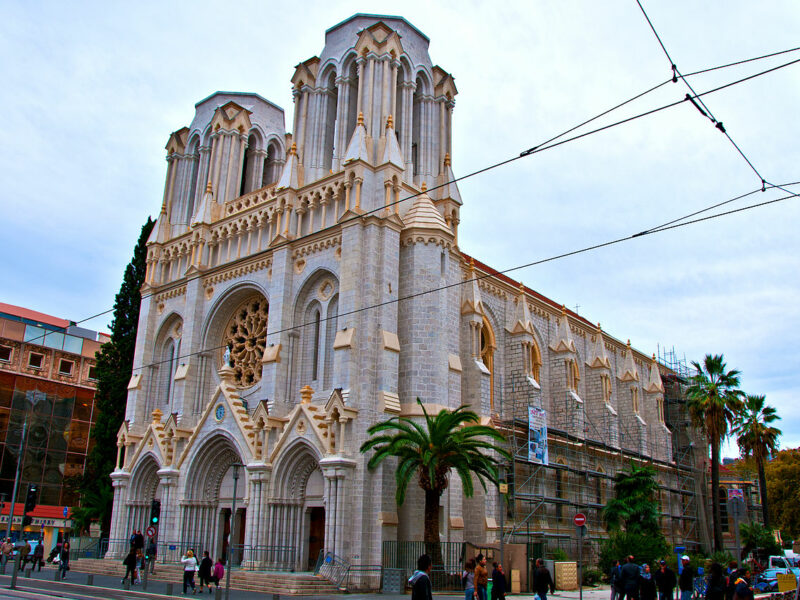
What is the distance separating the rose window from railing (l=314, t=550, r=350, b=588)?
10742 mm

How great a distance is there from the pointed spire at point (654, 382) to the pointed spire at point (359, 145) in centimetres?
2926

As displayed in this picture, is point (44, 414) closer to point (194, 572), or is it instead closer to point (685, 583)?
point (194, 572)

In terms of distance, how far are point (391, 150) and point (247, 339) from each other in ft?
37.0

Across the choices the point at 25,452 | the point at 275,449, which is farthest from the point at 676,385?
the point at 25,452

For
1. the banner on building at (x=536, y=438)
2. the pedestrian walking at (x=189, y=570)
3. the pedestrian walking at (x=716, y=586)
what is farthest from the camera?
the banner on building at (x=536, y=438)

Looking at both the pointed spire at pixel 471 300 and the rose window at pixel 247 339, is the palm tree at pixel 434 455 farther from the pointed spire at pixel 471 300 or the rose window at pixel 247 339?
the rose window at pixel 247 339

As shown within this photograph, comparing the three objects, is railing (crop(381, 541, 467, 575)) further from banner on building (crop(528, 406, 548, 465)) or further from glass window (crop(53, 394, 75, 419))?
glass window (crop(53, 394, 75, 419))

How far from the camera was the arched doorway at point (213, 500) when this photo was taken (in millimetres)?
29953

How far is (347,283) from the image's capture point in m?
28.2

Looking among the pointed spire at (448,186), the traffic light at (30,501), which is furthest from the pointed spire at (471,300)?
the traffic light at (30,501)

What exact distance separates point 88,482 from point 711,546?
38.2 metres

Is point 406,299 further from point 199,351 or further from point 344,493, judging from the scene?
point 199,351

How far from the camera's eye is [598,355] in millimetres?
43344

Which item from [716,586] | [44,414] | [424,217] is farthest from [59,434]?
[716,586]
